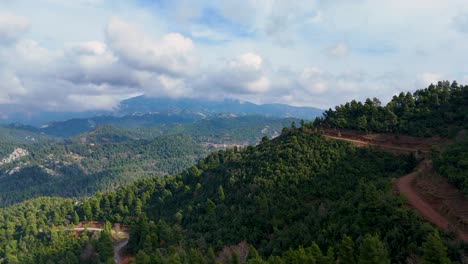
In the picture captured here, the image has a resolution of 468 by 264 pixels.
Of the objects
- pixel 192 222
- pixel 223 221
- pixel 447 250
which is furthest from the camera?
pixel 192 222

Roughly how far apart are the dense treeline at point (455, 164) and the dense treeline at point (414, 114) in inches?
479

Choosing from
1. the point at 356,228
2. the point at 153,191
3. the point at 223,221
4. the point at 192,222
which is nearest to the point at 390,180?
the point at 356,228

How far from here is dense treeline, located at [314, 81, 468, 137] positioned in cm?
5809

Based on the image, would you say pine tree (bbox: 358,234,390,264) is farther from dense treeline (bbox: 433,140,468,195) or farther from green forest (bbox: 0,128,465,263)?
dense treeline (bbox: 433,140,468,195)

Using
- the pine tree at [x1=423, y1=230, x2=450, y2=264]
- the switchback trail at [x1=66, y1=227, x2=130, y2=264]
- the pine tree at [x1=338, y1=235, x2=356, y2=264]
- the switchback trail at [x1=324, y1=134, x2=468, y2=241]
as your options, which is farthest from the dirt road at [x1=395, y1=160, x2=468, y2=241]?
the switchback trail at [x1=66, y1=227, x2=130, y2=264]

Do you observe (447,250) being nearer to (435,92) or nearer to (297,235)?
(297,235)

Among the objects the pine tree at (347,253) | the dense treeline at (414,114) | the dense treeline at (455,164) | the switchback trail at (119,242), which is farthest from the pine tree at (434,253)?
the switchback trail at (119,242)

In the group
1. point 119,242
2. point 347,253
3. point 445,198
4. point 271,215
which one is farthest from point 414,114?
point 119,242

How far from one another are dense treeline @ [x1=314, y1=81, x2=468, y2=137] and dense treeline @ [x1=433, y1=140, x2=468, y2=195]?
1218 cm

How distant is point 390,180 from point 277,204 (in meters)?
16.9

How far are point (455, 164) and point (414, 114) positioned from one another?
80.2 ft

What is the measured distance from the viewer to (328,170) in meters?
56.0

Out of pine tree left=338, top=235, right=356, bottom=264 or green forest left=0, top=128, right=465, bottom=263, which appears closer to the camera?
pine tree left=338, top=235, right=356, bottom=264

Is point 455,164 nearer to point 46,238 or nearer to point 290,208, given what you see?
point 290,208
